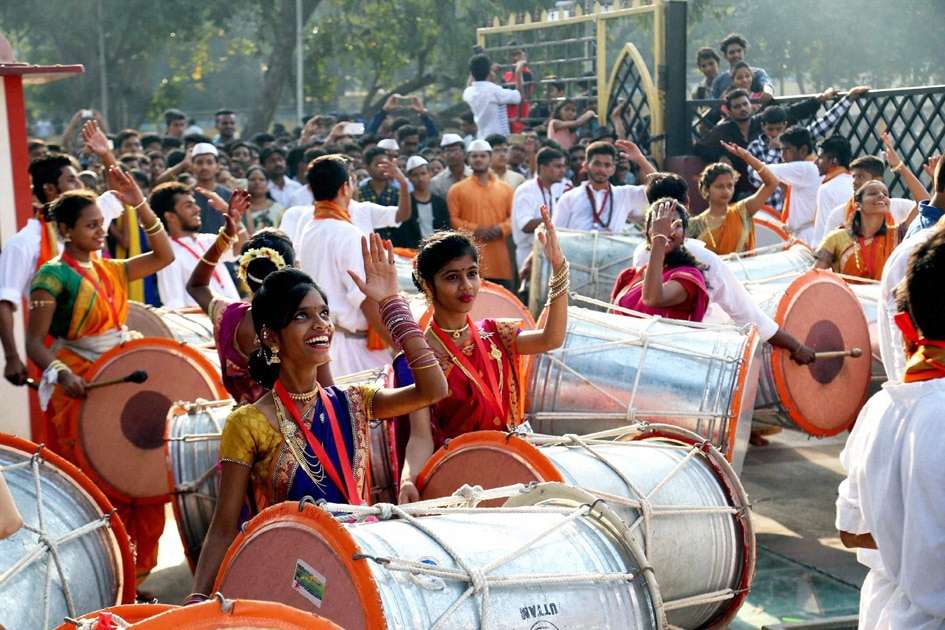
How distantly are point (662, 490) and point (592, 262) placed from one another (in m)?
4.29

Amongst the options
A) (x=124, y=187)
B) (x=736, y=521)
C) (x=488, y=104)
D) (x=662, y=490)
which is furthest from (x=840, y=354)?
(x=488, y=104)

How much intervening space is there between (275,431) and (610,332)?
8.08ft

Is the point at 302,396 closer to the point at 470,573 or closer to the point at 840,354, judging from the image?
the point at 470,573

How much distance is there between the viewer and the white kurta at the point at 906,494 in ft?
7.70

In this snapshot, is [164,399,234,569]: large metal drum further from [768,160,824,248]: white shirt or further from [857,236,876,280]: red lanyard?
[768,160,824,248]: white shirt

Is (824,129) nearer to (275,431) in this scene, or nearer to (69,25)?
(275,431)

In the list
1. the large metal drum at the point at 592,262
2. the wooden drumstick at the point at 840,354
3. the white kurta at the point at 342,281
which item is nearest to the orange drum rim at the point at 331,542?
the white kurta at the point at 342,281

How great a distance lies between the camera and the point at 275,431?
A: 10.1 feet

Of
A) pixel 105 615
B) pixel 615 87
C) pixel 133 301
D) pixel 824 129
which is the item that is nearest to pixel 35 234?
pixel 133 301

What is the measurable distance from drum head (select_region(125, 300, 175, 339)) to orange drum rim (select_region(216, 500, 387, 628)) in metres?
3.58

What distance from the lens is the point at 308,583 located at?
2.57m

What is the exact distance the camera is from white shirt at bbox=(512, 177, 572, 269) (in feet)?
29.9

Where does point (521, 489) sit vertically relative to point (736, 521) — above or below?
above

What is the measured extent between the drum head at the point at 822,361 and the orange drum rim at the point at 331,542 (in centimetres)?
351
